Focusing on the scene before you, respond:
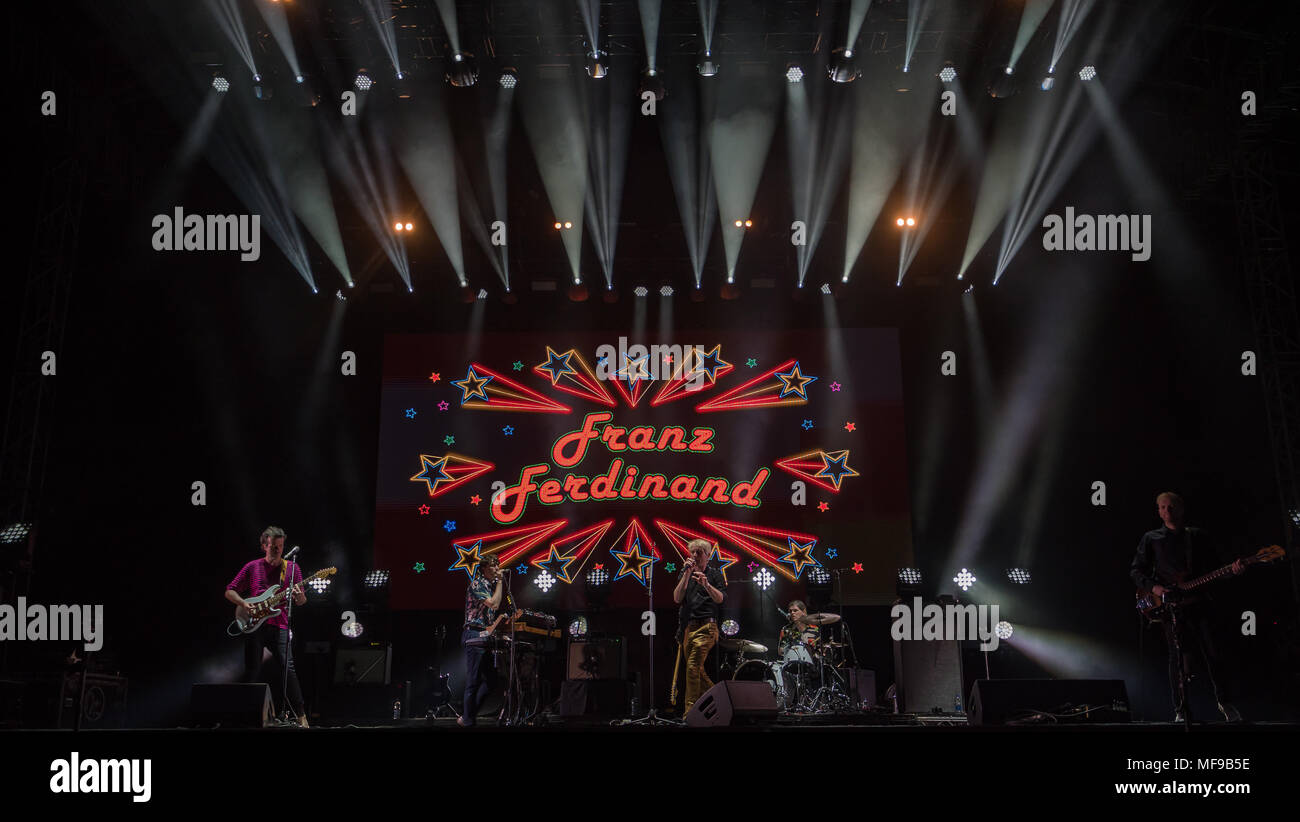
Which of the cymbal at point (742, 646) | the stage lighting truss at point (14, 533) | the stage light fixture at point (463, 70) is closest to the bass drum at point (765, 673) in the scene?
the cymbal at point (742, 646)

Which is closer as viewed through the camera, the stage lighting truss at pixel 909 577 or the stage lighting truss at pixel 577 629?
the stage lighting truss at pixel 577 629

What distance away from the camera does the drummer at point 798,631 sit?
9.42 meters

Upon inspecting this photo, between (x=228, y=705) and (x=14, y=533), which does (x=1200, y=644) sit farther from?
(x=14, y=533)

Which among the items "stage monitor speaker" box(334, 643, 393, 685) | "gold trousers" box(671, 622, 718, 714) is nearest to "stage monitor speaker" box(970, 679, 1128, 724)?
"gold trousers" box(671, 622, 718, 714)

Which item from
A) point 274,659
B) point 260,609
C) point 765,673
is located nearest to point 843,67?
point 765,673

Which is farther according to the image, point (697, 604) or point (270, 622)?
point (697, 604)

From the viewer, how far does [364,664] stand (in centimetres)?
997

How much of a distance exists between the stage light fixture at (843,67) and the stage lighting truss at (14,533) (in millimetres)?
8294

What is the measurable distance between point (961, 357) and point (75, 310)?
1011 centimetres

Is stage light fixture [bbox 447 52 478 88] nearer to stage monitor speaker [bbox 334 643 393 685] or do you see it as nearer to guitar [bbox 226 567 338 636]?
guitar [bbox 226 567 338 636]

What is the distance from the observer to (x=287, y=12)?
8297 millimetres

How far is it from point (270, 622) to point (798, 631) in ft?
16.0

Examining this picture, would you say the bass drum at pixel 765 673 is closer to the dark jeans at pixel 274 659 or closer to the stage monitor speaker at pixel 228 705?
the dark jeans at pixel 274 659
